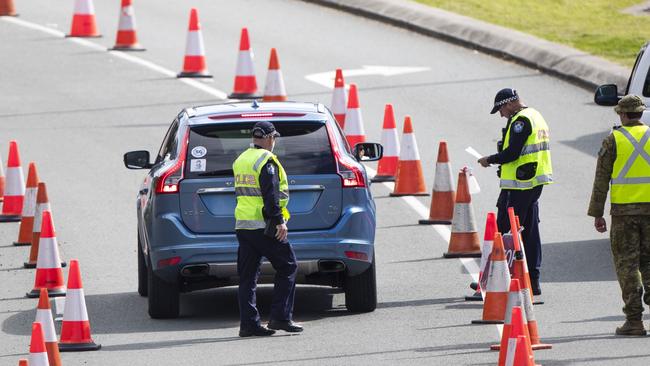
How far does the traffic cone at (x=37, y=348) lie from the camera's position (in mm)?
10344

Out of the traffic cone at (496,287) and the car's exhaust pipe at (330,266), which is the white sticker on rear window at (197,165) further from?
the traffic cone at (496,287)

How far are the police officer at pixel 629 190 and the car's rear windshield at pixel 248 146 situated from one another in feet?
6.76

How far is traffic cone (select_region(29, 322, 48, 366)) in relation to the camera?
10.3 metres

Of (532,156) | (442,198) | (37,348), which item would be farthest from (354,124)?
(37,348)

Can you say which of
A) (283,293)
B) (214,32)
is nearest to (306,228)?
(283,293)

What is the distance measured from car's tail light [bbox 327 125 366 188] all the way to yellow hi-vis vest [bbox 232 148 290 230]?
26.7 inches

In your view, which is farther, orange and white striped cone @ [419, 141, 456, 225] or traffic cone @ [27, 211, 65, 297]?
orange and white striped cone @ [419, 141, 456, 225]

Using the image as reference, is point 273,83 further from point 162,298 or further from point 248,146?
point 162,298

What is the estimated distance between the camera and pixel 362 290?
13.7 metres

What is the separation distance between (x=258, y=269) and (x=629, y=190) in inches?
108

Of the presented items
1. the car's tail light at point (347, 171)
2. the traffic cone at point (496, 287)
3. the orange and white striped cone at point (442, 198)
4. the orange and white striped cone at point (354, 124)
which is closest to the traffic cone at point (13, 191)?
the orange and white striped cone at point (354, 124)

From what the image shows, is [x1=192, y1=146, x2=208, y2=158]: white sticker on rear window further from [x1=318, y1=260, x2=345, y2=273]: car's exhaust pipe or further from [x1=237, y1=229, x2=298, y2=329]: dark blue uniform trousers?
[x1=318, y1=260, x2=345, y2=273]: car's exhaust pipe

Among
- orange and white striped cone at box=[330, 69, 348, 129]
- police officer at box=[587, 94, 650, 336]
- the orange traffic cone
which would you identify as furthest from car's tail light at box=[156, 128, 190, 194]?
the orange traffic cone

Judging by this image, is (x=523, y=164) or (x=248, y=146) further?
(x=523, y=164)
